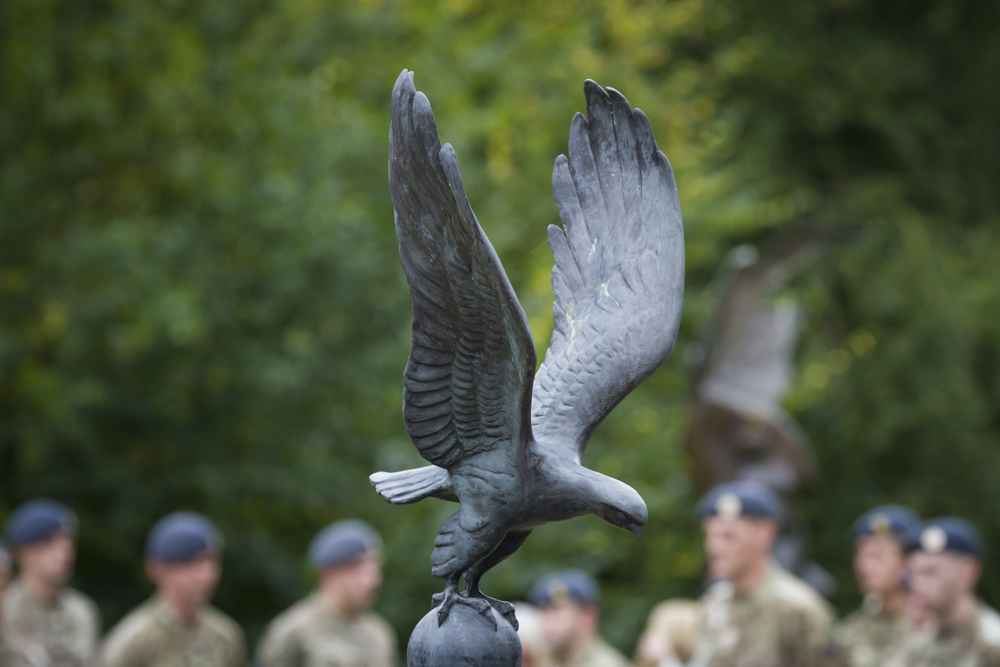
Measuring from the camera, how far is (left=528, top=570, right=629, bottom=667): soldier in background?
5906 mm

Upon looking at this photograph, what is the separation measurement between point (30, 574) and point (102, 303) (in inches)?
95.3

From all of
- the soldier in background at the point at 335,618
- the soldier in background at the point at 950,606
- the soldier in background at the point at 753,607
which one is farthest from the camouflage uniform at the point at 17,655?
the soldier in background at the point at 950,606

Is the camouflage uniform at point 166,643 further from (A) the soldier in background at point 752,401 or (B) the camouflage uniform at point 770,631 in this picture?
(A) the soldier in background at point 752,401

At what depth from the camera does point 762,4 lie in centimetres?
1523

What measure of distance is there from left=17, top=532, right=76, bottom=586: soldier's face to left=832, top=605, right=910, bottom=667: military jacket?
12.7ft

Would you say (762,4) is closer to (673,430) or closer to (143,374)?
(673,430)

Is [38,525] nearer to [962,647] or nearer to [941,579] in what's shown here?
[941,579]

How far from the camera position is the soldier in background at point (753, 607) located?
18.5ft

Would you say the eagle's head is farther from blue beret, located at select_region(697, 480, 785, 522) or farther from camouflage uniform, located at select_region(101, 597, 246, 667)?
camouflage uniform, located at select_region(101, 597, 246, 667)

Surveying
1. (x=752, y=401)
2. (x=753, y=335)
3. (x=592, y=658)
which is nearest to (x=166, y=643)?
(x=592, y=658)

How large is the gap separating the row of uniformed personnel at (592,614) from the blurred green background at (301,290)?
2083 mm

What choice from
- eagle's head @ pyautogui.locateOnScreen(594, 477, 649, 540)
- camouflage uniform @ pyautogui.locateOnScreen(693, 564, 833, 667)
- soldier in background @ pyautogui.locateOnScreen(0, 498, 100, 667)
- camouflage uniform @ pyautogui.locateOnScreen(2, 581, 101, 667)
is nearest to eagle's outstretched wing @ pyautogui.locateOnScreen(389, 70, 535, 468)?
eagle's head @ pyautogui.locateOnScreen(594, 477, 649, 540)

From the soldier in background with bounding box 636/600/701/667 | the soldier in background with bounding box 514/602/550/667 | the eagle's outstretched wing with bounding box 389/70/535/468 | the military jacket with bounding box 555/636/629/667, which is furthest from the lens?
the soldier in background with bounding box 636/600/701/667

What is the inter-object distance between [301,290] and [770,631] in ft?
14.3
